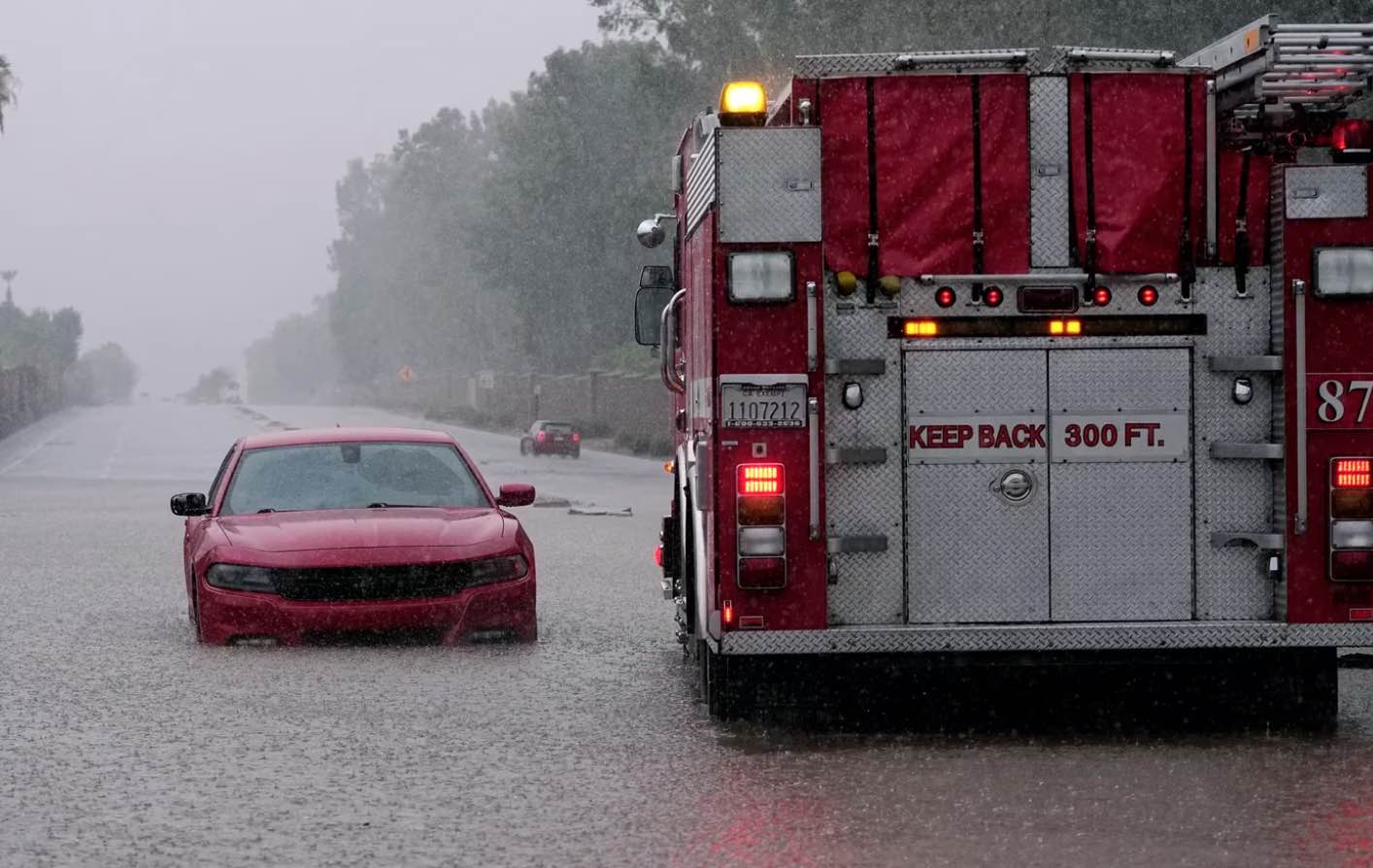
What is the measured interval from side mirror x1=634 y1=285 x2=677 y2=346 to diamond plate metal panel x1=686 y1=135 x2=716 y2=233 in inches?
60.2

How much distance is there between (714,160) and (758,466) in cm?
124

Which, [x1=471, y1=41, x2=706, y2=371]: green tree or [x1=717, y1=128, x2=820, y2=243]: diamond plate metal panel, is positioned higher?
[x1=471, y1=41, x2=706, y2=371]: green tree

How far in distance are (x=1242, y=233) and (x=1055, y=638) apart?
5.94ft

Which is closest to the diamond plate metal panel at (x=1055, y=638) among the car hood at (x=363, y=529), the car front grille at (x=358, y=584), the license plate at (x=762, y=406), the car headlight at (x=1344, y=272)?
the license plate at (x=762, y=406)

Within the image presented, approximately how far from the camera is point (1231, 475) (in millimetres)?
9297

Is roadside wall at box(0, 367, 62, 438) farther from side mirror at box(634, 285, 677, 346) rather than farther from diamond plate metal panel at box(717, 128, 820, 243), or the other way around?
diamond plate metal panel at box(717, 128, 820, 243)

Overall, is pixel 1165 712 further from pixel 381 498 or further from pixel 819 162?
pixel 381 498

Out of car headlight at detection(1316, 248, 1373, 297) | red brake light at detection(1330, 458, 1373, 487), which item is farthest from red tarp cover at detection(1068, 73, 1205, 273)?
red brake light at detection(1330, 458, 1373, 487)

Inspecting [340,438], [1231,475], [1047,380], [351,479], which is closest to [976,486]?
[1047,380]

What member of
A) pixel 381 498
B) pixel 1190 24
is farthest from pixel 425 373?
pixel 381 498

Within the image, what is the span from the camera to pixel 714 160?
9141 millimetres

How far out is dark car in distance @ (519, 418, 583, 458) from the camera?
56.9m

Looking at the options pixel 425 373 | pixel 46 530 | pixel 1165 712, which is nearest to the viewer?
pixel 1165 712

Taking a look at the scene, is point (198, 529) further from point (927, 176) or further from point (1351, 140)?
point (1351, 140)
